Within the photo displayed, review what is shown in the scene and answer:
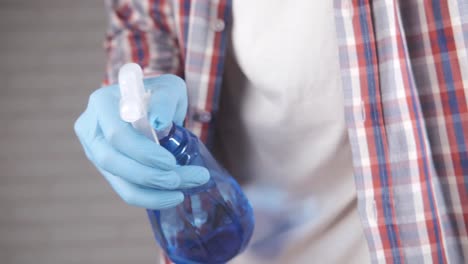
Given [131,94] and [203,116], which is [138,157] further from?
[203,116]

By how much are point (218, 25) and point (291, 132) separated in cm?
19

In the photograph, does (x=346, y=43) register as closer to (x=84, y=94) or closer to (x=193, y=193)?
(x=193, y=193)

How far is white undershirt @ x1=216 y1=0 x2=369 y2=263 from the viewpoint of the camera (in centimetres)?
75

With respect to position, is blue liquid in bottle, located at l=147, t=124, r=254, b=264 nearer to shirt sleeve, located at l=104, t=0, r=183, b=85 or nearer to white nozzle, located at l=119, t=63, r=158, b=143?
white nozzle, located at l=119, t=63, r=158, b=143

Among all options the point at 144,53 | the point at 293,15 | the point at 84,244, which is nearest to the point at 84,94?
the point at 84,244

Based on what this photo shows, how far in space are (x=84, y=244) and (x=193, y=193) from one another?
3.26ft

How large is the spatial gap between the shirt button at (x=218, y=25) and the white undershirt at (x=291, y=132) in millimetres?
19

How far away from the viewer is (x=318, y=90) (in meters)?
0.75

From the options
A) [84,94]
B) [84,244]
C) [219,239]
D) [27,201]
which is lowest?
[84,244]

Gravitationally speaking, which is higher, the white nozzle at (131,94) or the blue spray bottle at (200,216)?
the white nozzle at (131,94)

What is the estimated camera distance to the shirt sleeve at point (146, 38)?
2.97 feet

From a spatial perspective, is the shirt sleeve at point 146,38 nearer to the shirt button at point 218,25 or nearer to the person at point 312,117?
the person at point 312,117

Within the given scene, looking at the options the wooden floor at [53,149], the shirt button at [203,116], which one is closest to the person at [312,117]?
the shirt button at [203,116]

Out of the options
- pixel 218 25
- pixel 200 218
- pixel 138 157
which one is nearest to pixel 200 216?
pixel 200 218
